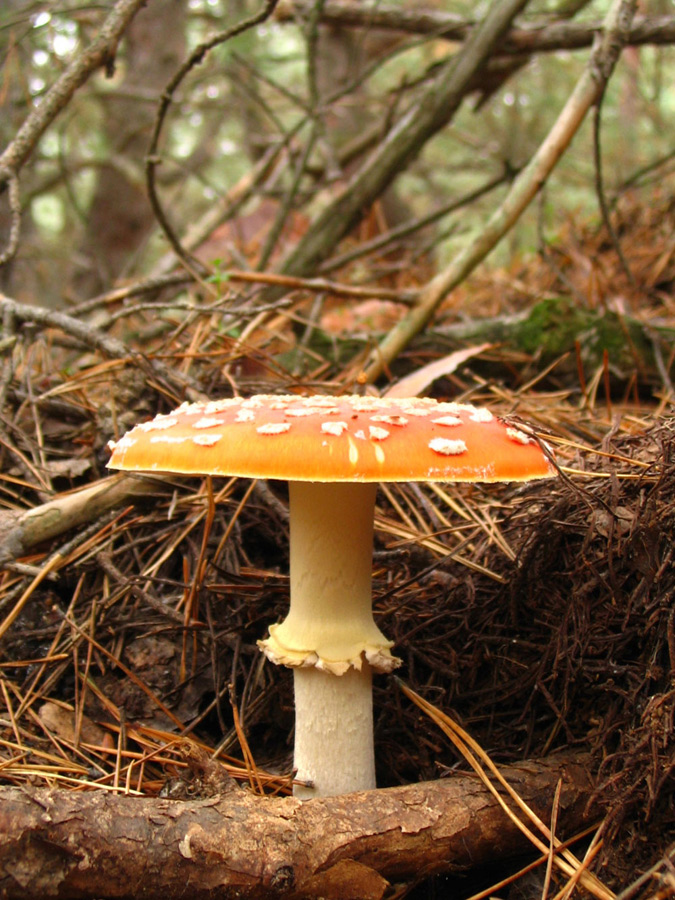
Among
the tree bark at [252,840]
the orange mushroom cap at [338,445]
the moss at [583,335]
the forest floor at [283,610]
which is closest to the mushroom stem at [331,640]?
the forest floor at [283,610]

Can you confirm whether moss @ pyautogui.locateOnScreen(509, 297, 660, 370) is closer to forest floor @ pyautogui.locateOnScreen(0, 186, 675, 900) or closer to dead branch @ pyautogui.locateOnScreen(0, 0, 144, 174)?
forest floor @ pyautogui.locateOnScreen(0, 186, 675, 900)

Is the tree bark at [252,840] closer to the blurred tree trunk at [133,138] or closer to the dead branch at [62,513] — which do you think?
the dead branch at [62,513]

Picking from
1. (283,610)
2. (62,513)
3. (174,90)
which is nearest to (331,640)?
(283,610)

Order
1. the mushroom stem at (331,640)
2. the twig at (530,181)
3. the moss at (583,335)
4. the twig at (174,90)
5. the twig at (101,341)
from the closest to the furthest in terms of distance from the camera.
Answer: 1. the mushroom stem at (331,640)
2. the twig at (101,341)
3. the twig at (174,90)
4. the twig at (530,181)
5. the moss at (583,335)

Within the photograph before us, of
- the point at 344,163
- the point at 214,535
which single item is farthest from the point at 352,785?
the point at 344,163

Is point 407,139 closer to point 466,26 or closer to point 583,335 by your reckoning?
point 466,26

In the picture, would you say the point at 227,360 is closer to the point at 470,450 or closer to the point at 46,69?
the point at 470,450
